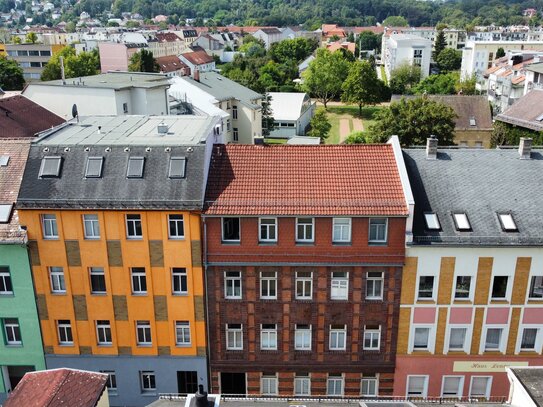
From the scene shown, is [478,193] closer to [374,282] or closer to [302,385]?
[374,282]

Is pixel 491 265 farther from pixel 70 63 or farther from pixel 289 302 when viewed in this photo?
pixel 70 63

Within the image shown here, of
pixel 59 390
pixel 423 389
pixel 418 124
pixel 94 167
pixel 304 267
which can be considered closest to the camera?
pixel 59 390

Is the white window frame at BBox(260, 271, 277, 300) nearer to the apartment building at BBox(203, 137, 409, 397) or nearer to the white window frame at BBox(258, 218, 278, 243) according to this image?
the apartment building at BBox(203, 137, 409, 397)

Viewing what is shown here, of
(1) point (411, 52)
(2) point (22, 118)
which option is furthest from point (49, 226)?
(1) point (411, 52)

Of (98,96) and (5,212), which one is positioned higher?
(98,96)

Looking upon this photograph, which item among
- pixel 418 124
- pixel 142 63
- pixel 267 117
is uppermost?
pixel 418 124

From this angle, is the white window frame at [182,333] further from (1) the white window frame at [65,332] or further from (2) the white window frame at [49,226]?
(2) the white window frame at [49,226]

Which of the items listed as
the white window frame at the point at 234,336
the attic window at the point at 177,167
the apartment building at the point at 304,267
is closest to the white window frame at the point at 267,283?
the apartment building at the point at 304,267
